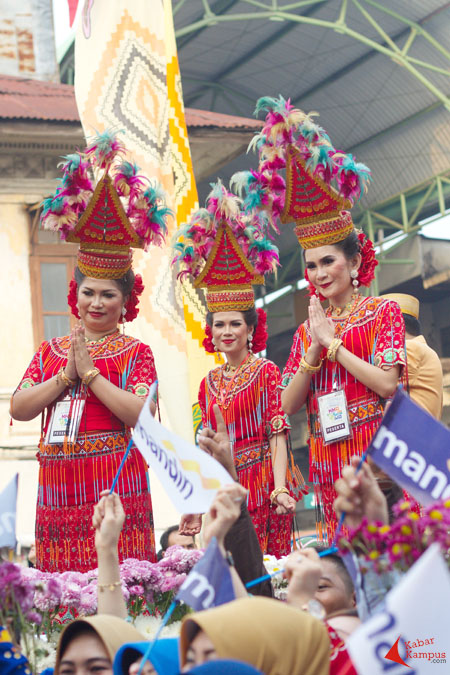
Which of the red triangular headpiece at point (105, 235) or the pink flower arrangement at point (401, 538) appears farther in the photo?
the red triangular headpiece at point (105, 235)

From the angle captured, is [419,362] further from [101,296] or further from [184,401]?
[184,401]

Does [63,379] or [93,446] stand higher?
[63,379]

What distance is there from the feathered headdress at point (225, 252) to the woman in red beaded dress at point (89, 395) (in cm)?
65

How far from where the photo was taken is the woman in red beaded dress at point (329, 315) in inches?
191

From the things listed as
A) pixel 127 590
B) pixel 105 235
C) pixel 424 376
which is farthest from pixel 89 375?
pixel 424 376

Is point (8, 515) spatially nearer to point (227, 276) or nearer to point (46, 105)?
point (227, 276)

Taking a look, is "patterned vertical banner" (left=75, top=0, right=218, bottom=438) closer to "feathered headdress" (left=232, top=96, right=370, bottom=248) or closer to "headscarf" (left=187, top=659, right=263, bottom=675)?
"feathered headdress" (left=232, top=96, right=370, bottom=248)

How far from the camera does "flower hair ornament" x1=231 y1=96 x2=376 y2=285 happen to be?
5148 mm

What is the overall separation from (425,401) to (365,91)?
1324 centimetres

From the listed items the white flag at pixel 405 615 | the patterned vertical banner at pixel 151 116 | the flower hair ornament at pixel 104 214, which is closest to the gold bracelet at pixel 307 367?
the flower hair ornament at pixel 104 214

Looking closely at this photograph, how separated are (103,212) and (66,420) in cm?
101

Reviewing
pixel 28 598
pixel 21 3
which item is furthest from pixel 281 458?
pixel 21 3

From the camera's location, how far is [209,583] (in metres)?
3.06

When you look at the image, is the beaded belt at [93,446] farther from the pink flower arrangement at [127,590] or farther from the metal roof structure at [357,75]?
the metal roof structure at [357,75]
